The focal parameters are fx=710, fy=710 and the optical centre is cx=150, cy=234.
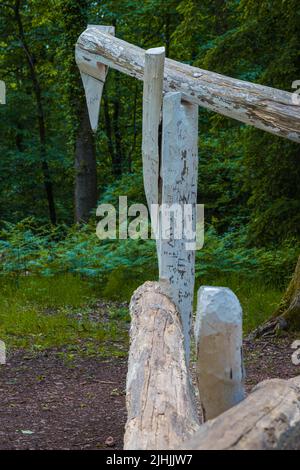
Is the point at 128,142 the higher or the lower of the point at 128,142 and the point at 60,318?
the higher

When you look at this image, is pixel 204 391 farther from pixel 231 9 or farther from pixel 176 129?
pixel 231 9

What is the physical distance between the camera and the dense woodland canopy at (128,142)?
9.18 meters

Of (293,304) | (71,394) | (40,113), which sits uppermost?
(40,113)

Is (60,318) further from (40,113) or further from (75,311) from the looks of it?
(40,113)

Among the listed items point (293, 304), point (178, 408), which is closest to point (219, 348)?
point (178, 408)

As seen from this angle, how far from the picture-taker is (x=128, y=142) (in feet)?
74.2

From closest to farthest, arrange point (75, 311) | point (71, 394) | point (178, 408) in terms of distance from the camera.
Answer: point (178, 408) < point (71, 394) < point (75, 311)

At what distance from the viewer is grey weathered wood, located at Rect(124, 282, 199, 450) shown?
2.77 m

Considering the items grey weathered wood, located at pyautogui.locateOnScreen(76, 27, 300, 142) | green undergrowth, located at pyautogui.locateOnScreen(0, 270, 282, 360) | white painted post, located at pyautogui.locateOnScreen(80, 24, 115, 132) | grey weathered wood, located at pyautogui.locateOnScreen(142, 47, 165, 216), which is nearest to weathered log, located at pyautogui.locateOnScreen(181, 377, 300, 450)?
grey weathered wood, located at pyautogui.locateOnScreen(76, 27, 300, 142)

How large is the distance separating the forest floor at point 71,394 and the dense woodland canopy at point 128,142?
2714 mm

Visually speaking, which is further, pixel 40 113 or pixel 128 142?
pixel 128 142

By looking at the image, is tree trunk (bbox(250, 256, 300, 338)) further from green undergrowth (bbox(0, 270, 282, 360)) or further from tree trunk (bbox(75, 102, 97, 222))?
tree trunk (bbox(75, 102, 97, 222))

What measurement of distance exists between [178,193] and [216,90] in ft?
2.37

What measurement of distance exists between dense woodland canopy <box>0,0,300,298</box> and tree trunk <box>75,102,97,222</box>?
2 centimetres
